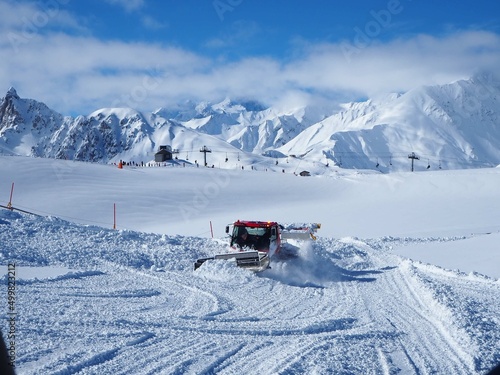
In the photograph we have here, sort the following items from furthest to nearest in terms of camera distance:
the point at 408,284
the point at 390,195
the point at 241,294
A: the point at 390,195 → the point at 408,284 → the point at 241,294

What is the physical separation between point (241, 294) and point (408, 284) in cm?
515

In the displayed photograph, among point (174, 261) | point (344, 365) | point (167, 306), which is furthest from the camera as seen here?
point (174, 261)

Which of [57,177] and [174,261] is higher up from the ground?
[57,177]

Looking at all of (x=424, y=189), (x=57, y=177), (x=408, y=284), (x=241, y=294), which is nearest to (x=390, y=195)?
(x=424, y=189)

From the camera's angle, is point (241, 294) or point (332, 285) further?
point (332, 285)

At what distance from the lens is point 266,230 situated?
57.6 feet

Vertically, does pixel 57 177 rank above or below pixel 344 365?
above

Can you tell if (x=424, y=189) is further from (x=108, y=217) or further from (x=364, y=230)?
(x=108, y=217)

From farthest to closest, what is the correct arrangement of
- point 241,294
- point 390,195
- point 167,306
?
point 390,195 < point 241,294 < point 167,306

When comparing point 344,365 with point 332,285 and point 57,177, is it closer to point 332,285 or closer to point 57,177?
point 332,285

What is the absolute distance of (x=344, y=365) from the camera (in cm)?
714

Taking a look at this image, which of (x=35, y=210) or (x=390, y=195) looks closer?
(x=35, y=210)

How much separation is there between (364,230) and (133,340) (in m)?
26.6

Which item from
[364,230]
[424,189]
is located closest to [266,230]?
[364,230]
